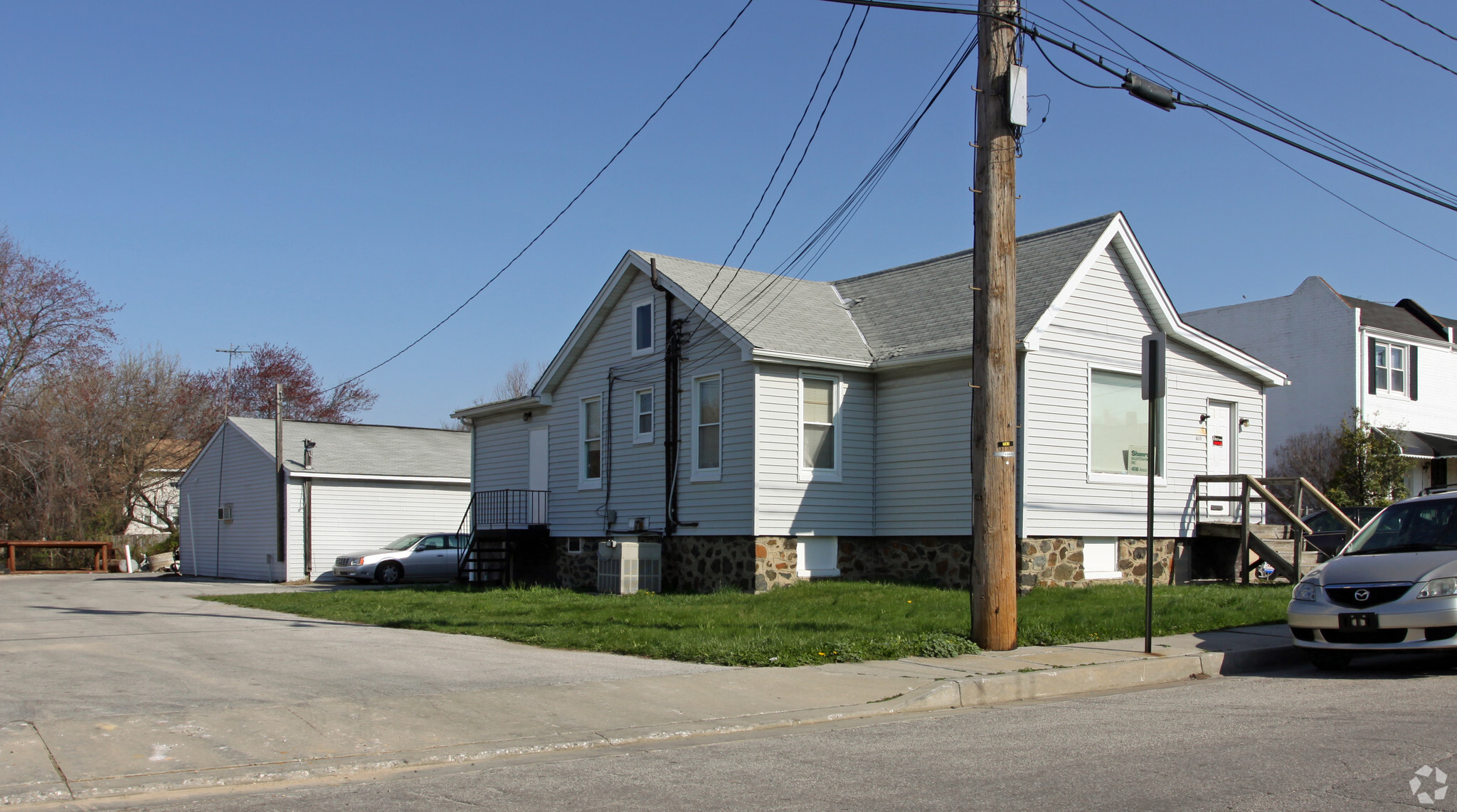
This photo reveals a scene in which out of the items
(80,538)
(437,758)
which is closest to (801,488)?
(437,758)

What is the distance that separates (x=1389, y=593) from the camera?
33.9 feet

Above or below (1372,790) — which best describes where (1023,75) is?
above

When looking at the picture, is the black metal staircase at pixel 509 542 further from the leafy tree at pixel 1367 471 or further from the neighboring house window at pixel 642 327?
the leafy tree at pixel 1367 471

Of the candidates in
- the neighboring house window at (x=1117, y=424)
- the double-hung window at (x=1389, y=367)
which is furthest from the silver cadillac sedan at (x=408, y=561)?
the double-hung window at (x=1389, y=367)

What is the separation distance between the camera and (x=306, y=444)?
104ft

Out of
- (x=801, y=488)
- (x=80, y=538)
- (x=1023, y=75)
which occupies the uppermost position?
(x=1023, y=75)

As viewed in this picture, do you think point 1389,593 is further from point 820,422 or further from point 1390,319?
point 1390,319

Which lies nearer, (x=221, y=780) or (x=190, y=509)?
(x=221, y=780)

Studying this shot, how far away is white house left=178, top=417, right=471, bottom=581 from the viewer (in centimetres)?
3212

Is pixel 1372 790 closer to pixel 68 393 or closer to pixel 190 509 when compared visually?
pixel 190 509

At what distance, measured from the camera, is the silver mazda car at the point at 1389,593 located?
1009 centimetres

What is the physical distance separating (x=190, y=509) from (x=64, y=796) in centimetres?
3501

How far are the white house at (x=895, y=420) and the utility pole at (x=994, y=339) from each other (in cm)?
650

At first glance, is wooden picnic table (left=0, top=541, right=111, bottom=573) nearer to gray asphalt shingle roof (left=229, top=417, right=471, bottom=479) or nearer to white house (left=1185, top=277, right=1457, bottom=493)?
gray asphalt shingle roof (left=229, top=417, right=471, bottom=479)
